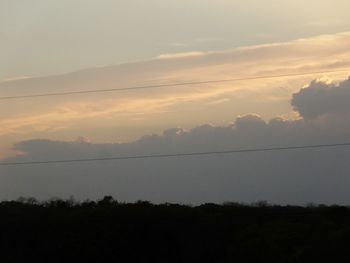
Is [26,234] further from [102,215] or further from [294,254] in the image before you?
[294,254]

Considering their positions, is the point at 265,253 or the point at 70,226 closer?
the point at 265,253

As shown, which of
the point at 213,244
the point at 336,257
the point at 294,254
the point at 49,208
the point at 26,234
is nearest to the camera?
the point at 336,257

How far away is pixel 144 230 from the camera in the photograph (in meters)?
50.1

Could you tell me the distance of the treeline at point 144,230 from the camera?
1821 inches

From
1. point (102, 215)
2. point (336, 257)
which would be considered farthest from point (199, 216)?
point (336, 257)

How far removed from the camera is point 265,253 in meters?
40.0

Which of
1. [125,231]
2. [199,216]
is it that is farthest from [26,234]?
[199,216]

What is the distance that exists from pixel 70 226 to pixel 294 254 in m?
17.7

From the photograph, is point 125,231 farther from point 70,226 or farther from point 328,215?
point 328,215

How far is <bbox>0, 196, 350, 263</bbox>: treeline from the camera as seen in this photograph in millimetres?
46250

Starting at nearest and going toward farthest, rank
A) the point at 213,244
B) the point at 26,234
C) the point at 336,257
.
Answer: the point at 336,257, the point at 213,244, the point at 26,234

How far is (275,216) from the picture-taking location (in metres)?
51.4

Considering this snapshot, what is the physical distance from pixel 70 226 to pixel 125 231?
3562mm

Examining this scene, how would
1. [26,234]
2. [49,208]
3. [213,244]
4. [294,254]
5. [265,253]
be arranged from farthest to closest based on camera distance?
[49,208]
[26,234]
[213,244]
[265,253]
[294,254]
